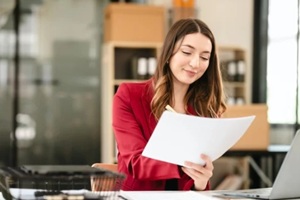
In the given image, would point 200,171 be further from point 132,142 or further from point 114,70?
point 114,70

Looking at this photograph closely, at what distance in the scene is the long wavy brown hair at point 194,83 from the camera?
1.97 m

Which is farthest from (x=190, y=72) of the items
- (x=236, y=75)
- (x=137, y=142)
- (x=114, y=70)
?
(x=236, y=75)

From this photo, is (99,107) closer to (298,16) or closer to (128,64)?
(128,64)

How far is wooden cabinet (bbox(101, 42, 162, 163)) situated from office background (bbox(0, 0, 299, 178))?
32 centimetres

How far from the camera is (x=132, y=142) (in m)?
1.89

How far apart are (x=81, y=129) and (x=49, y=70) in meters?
→ 0.66

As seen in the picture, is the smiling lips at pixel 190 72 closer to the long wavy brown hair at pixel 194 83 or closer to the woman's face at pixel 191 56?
the woman's face at pixel 191 56

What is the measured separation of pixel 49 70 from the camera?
531cm

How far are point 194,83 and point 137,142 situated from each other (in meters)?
0.37

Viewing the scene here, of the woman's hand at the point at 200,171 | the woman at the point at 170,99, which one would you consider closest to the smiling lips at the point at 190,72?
the woman at the point at 170,99

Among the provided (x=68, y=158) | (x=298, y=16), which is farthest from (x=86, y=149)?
(x=298, y=16)

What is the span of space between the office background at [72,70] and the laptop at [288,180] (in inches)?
139

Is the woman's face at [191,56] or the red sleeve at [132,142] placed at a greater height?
the woman's face at [191,56]

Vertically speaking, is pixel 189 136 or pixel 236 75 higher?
pixel 236 75
